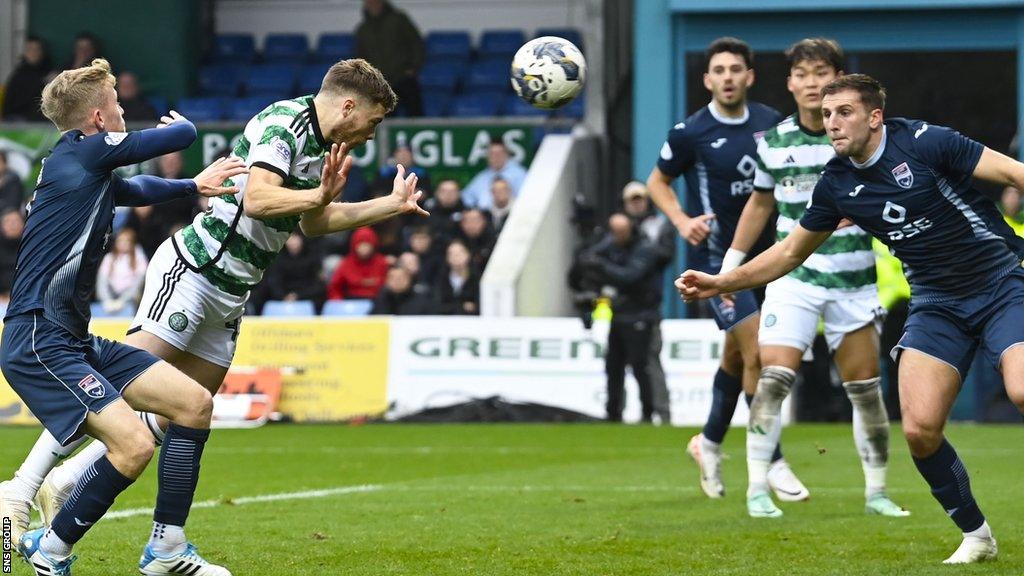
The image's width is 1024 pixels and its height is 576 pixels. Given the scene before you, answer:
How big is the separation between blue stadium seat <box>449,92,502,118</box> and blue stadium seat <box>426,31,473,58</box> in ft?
6.04

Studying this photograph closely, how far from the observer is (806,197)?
8.94m

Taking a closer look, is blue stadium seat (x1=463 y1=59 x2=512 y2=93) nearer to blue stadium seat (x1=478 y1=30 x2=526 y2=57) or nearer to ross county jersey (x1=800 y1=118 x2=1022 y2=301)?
blue stadium seat (x1=478 y1=30 x2=526 y2=57)

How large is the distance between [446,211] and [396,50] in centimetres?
377

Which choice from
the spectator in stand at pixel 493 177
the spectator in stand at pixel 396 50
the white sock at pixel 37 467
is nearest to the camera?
the white sock at pixel 37 467

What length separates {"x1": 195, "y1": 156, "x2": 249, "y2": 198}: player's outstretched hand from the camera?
6637mm

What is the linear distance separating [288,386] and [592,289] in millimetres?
3436

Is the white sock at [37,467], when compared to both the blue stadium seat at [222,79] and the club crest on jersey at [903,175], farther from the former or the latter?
the blue stadium seat at [222,79]

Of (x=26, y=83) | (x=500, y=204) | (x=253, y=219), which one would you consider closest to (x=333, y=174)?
(x=253, y=219)

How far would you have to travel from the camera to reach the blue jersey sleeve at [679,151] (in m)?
9.71

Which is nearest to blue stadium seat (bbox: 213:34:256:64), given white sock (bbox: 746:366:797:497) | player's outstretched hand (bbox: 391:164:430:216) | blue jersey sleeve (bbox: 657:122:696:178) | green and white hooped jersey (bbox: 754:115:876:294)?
blue jersey sleeve (bbox: 657:122:696:178)

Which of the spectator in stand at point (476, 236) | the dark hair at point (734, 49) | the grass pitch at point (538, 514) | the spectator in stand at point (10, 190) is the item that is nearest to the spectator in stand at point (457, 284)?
the spectator in stand at point (476, 236)

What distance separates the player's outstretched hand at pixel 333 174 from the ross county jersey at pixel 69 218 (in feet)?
1.97

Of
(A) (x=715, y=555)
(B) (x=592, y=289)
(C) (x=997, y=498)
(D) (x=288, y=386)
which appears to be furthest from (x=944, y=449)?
(D) (x=288, y=386)

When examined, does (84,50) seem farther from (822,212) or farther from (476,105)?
(822,212)
